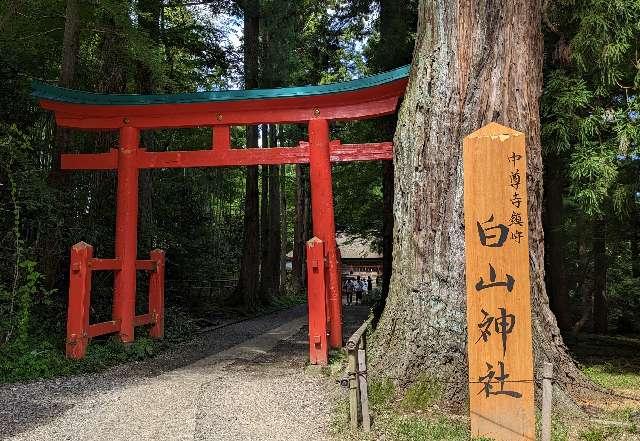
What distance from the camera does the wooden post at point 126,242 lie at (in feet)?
27.1

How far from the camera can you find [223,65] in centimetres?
1745

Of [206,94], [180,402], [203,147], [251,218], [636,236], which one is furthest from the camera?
[203,147]

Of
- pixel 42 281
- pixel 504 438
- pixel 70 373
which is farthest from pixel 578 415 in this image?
pixel 42 281

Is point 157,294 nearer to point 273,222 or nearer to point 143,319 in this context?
point 143,319

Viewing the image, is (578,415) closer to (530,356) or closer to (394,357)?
(530,356)

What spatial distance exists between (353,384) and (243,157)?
4.82 m

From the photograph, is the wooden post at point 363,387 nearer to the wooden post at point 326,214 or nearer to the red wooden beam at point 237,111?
the wooden post at point 326,214

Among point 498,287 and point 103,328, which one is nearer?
point 498,287

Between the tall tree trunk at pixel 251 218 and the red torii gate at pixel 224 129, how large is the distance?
792 cm

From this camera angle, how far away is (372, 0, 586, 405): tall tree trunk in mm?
4770

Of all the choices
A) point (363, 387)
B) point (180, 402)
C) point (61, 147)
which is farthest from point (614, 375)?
point (61, 147)

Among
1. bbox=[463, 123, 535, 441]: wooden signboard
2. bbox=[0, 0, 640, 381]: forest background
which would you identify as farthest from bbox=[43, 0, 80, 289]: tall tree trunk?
bbox=[463, 123, 535, 441]: wooden signboard

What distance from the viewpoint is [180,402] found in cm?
548

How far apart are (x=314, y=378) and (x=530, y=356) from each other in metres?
3.28
